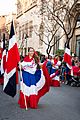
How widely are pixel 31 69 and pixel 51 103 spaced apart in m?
1.49

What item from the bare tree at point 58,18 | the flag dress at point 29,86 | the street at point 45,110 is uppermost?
the bare tree at point 58,18

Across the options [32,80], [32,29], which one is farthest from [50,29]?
[32,80]

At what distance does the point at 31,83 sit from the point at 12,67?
728 millimetres

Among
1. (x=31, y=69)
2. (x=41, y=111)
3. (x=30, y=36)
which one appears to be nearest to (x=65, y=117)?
(x=41, y=111)

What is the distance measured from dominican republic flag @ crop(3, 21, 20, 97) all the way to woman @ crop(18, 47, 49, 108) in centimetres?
26

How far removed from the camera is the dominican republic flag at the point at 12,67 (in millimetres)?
10927

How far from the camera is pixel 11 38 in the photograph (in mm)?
11086

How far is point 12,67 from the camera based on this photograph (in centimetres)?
1096

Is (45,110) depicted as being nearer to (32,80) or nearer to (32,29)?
(32,80)

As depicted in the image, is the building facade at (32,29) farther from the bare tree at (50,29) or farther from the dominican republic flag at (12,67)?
the dominican republic flag at (12,67)

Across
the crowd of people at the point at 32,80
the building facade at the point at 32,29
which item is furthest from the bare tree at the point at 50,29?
the crowd of people at the point at 32,80

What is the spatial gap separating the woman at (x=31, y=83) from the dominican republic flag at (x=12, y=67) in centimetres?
26

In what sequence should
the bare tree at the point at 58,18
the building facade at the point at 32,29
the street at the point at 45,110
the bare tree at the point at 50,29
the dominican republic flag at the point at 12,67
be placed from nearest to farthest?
the street at the point at 45,110, the dominican republic flag at the point at 12,67, the bare tree at the point at 58,18, the bare tree at the point at 50,29, the building facade at the point at 32,29

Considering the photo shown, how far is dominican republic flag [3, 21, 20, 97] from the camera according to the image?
35.8ft
